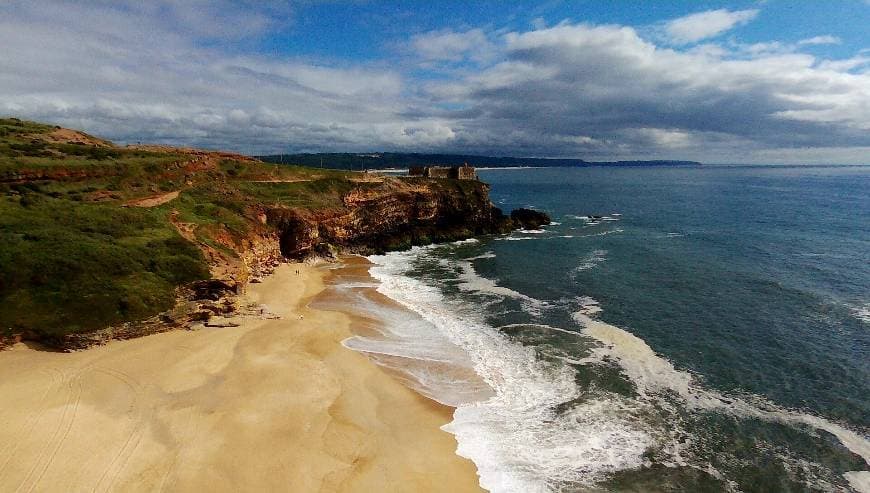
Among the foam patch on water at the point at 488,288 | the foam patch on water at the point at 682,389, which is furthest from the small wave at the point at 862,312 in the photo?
the foam patch on water at the point at 488,288

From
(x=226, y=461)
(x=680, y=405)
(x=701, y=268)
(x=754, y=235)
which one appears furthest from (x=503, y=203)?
(x=226, y=461)

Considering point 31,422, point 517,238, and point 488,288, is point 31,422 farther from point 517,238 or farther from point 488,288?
point 517,238

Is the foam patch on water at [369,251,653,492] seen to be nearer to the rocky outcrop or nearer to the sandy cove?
the sandy cove

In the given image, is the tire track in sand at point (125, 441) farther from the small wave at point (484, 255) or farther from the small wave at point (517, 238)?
the small wave at point (517, 238)

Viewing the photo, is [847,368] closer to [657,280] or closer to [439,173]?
[657,280]

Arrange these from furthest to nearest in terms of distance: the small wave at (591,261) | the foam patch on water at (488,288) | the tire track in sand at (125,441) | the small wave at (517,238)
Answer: the small wave at (517,238)
the small wave at (591,261)
the foam patch on water at (488,288)
the tire track in sand at (125,441)

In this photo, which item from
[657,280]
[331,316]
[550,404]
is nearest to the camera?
[550,404]
